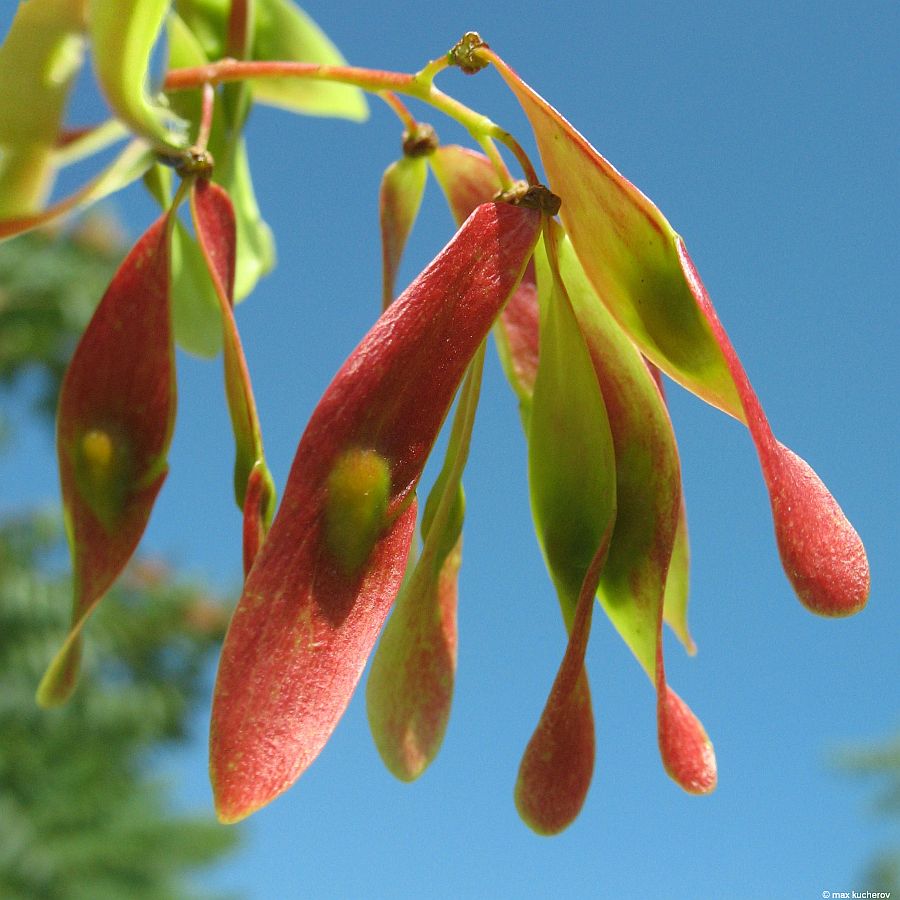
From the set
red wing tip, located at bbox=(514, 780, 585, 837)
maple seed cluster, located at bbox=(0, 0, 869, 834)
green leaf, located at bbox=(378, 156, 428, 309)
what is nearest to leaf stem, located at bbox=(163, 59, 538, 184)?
maple seed cluster, located at bbox=(0, 0, 869, 834)

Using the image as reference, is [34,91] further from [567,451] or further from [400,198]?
[567,451]

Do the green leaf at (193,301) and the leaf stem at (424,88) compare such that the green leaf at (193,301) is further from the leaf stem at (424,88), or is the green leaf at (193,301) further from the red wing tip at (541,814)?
the red wing tip at (541,814)

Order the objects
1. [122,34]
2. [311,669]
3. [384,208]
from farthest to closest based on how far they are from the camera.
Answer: [384,208] < [122,34] < [311,669]

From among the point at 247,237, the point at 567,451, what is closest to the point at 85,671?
the point at 247,237

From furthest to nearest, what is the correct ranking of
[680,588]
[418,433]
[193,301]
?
[193,301] → [680,588] → [418,433]

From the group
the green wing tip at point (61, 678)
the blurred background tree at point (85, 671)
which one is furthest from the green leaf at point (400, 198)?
the blurred background tree at point (85, 671)

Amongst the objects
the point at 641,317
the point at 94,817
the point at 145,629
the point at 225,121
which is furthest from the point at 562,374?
the point at 94,817

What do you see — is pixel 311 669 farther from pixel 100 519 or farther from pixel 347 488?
pixel 100 519
